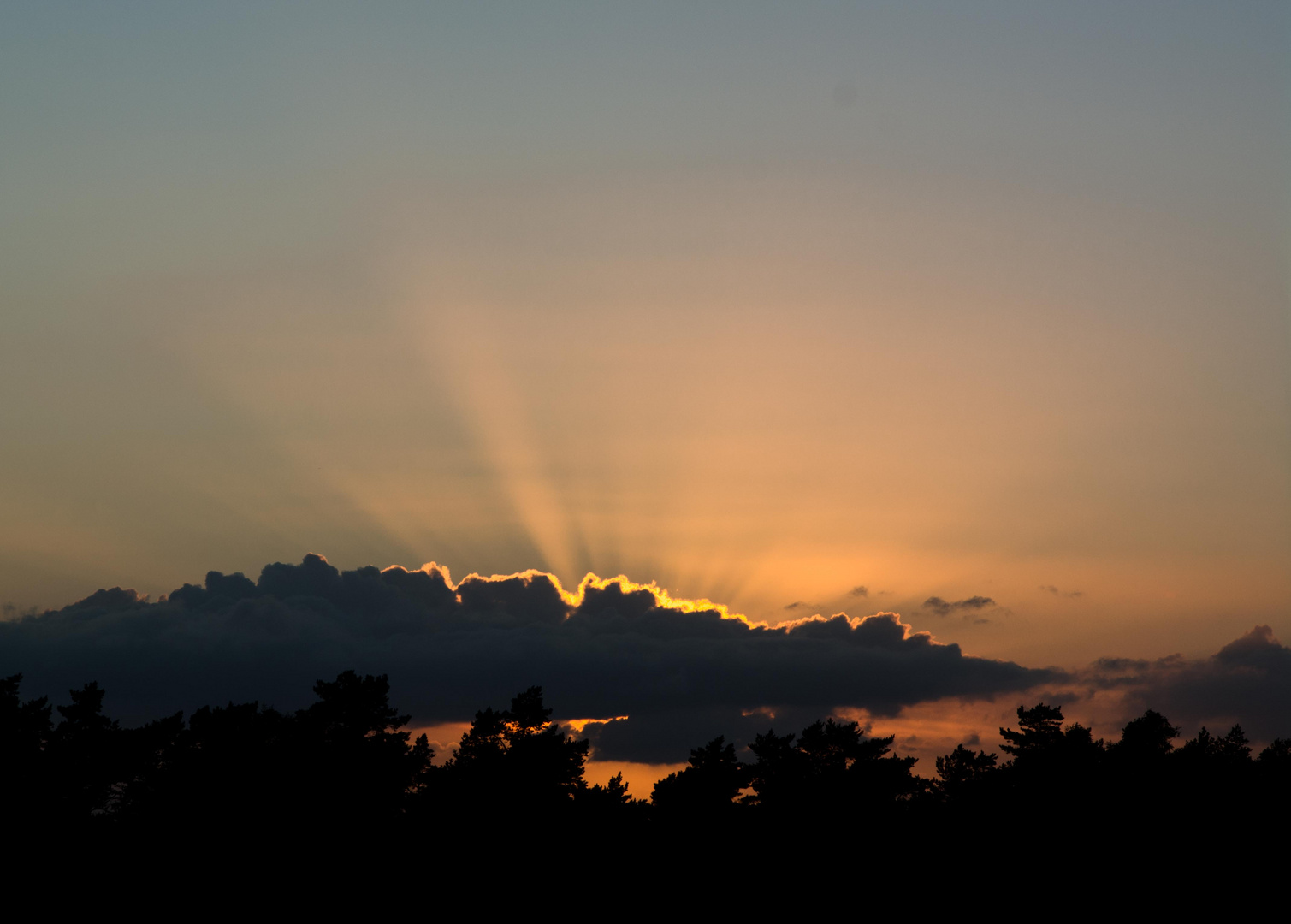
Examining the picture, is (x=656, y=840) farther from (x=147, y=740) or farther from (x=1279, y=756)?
(x=1279, y=756)

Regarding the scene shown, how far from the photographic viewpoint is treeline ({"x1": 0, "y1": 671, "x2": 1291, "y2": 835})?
9975 cm

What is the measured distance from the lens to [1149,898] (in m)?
97.2

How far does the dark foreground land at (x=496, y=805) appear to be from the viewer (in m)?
97.1

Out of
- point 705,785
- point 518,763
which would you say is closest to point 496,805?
point 518,763

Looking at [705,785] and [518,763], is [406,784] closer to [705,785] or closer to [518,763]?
[518,763]

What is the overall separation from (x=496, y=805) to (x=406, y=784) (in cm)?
1231

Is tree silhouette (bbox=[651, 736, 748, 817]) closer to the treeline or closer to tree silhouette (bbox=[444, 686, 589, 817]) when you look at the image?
the treeline

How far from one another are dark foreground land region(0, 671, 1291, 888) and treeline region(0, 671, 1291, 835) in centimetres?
18

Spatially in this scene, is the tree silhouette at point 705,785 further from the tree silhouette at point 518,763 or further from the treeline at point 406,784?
the tree silhouette at point 518,763

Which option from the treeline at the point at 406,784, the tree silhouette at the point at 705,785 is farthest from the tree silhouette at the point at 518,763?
the tree silhouette at the point at 705,785

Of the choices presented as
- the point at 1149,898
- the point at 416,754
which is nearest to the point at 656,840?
the point at 416,754

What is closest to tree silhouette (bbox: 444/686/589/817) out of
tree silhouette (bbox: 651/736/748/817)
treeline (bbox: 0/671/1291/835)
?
treeline (bbox: 0/671/1291/835)

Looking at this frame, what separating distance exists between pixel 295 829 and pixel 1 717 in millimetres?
31252

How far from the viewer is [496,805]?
100750mm
